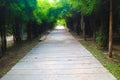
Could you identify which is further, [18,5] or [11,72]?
[18,5]

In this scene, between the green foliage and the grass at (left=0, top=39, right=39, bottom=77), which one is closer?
the grass at (left=0, top=39, right=39, bottom=77)

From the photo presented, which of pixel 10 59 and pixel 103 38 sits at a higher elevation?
pixel 103 38

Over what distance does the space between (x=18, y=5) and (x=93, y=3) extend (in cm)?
460

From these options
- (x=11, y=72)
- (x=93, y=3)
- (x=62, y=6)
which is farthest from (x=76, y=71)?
(x=62, y=6)

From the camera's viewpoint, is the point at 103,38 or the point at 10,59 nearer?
the point at 10,59

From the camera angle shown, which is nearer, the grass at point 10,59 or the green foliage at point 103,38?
the grass at point 10,59

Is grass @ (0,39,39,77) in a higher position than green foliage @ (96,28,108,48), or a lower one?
lower

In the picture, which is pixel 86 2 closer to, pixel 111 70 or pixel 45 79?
pixel 111 70

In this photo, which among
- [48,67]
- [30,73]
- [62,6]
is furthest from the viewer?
[62,6]

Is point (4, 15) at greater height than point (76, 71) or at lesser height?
greater

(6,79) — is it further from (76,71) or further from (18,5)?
(18,5)

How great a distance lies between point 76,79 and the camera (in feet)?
A: 29.9

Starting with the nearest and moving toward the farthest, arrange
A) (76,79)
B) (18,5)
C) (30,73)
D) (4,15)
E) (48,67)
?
(76,79)
(30,73)
(48,67)
(4,15)
(18,5)

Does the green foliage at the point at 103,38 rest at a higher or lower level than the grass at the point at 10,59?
higher
